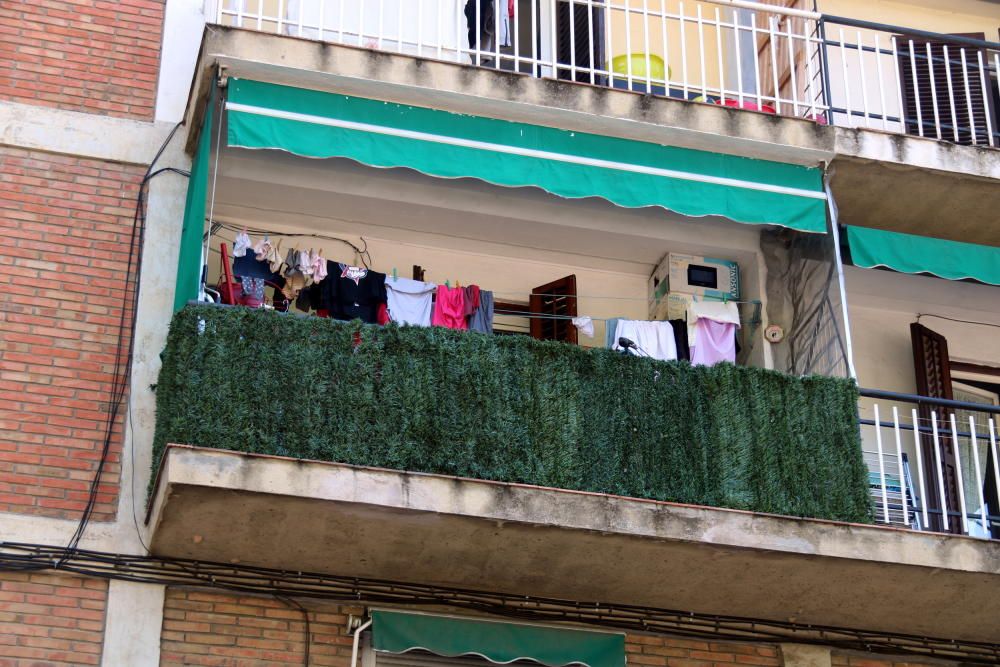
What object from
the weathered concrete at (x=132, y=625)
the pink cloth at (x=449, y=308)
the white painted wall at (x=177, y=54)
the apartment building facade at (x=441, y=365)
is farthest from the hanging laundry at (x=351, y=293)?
the weathered concrete at (x=132, y=625)

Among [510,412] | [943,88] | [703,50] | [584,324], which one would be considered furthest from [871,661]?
[943,88]

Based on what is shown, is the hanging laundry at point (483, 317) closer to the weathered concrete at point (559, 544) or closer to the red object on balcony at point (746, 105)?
the weathered concrete at point (559, 544)

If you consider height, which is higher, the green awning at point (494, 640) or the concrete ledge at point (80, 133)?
the concrete ledge at point (80, 133)

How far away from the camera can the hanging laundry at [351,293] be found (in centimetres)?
1159

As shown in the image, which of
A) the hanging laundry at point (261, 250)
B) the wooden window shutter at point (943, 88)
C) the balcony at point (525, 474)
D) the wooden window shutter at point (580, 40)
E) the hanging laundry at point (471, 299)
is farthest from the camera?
the wooden window shutter at point (943, 88)

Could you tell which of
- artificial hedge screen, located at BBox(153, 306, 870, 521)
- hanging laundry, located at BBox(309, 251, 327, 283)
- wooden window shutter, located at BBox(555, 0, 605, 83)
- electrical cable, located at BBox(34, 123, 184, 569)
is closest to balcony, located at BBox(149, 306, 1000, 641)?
artificial hedge screen, located at BBox(153, 306, 870, 521)

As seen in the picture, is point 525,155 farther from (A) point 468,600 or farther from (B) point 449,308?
(A) point 468,600

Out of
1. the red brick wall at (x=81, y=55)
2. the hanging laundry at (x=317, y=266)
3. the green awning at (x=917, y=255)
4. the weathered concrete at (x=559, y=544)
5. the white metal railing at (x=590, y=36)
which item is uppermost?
the white metal railing at (x=590, y=36)

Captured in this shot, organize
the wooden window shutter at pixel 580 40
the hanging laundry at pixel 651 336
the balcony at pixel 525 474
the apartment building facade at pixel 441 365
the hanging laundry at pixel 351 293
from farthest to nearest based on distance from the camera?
the wooden window shutter at pixel 580 40 → the hanging laundry at pixel 651 336 → the hanging laundry at pixel 351 293 → the apartment building facade at pixel 441 365 → the balcony at pixel 525 474

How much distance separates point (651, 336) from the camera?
12.3 meters

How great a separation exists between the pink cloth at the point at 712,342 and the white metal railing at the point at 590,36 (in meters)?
1.77

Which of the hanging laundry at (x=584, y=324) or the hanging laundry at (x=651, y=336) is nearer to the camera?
the hanging laundry at (x=584, y=324)

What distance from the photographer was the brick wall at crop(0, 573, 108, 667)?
9.77 m

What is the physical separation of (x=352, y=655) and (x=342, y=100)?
385 centimetres
